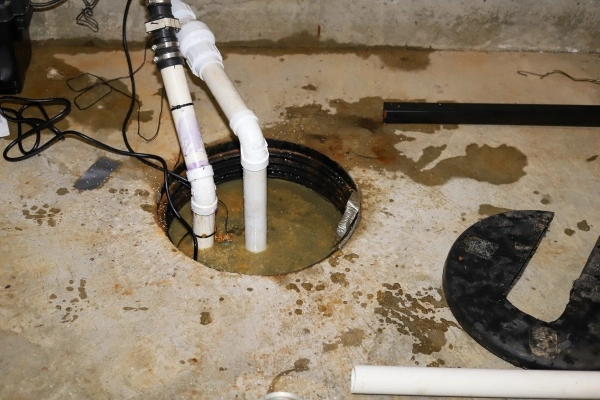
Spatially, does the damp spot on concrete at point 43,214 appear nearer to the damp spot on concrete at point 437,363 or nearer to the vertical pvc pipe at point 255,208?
the vertical pvc pipe at point 255,208

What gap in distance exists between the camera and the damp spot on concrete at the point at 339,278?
1.96 metres

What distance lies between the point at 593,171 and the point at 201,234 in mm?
1521

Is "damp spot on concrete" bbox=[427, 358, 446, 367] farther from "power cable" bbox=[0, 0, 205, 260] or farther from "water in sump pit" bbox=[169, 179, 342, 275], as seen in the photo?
"power cable" bbox=[0, 0, 205, 260]

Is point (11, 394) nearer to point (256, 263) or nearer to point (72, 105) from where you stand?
point (256, 263)

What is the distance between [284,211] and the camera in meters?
2.60

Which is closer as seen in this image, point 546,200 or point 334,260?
point 334,260

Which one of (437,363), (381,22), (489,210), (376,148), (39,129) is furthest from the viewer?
(381,22)

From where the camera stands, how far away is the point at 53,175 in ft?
7.35

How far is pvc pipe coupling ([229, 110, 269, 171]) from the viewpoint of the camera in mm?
1982

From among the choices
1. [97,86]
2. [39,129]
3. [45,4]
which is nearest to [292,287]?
[39,129]

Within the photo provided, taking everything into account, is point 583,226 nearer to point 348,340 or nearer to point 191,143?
point 348,340

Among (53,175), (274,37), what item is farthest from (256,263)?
(274,37)

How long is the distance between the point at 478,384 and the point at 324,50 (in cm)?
182

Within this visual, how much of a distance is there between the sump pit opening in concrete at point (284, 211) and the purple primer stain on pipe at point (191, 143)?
0.86ft
